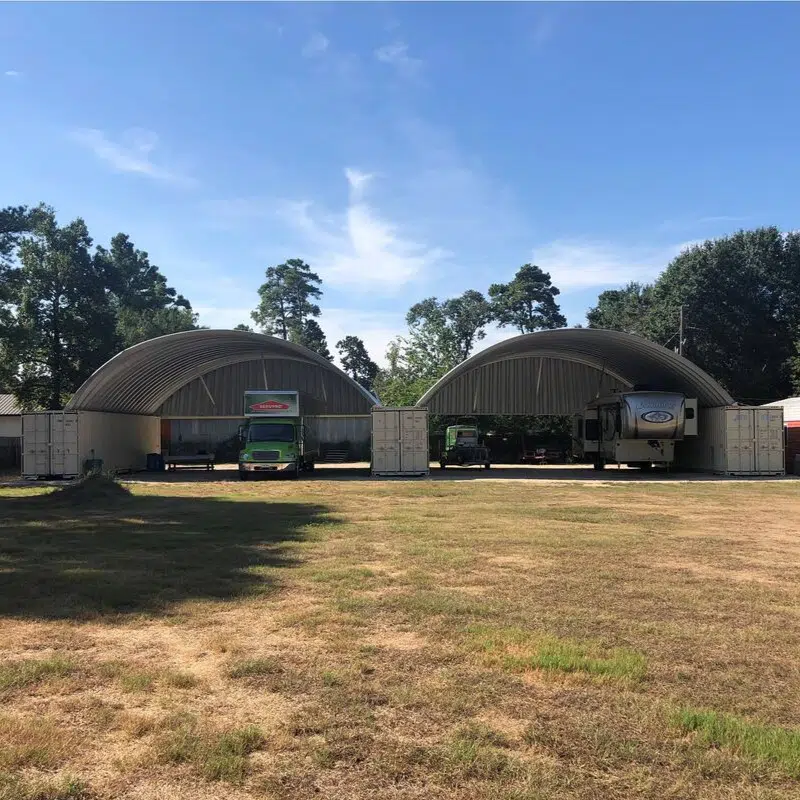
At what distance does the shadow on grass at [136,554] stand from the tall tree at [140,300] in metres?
41.9

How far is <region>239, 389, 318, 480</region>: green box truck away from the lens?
28.0 metres

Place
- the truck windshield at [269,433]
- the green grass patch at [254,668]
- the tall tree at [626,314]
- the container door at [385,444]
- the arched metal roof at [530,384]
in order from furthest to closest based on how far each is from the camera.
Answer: the tall tree at [626,314]
the arched metal roof at [530,384]
the container door at [385,444]
the truck windshield at [269,433]
the green grass patch at [254,668]

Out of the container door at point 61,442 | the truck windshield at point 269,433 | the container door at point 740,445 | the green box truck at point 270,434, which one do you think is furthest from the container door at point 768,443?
the container door at point 61,442

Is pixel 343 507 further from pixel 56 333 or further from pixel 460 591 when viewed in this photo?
pixel 56 333

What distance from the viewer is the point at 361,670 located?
5.21 metres

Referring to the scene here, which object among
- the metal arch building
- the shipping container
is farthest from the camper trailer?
the metal arch building

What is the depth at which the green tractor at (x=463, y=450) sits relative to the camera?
127ft

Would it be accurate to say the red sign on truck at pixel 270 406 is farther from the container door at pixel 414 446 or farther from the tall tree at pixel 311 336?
the tall tree at pixel 311 336

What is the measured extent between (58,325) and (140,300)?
22732 millimetres

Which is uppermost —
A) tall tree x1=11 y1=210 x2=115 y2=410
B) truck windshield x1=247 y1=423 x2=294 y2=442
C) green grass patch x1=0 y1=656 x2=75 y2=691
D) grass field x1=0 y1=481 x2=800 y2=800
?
tall tree x1=11 y1=210 x2=115 y2=410

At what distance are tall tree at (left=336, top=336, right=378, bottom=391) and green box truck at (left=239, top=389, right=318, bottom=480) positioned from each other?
64.9 m

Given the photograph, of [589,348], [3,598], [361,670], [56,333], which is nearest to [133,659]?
[361,670]

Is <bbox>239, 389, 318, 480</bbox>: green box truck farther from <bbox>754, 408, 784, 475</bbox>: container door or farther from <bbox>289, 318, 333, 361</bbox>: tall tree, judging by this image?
<bbox>289, 318, 333, 361</bbox>: tall tree

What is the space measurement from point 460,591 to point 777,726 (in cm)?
393
